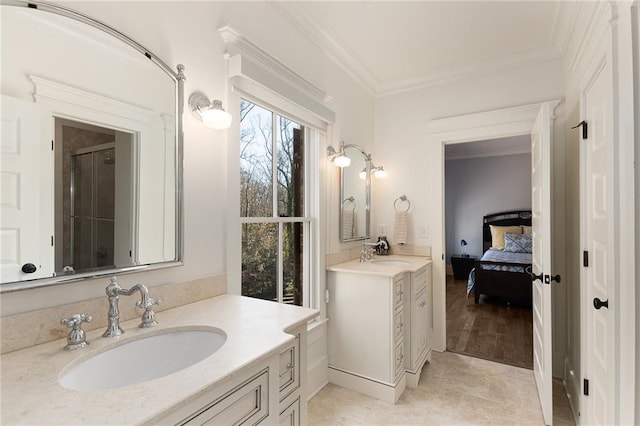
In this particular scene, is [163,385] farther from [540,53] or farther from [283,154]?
[540,53]

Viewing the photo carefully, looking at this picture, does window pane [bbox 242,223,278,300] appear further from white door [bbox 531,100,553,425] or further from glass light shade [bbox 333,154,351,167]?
white door [bbox 531,100,553,425]

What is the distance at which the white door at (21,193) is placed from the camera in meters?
0.93

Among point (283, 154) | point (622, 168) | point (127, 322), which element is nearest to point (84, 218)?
point (127, 322)

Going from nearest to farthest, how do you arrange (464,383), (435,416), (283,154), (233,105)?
(233,105)
(435,416)
(283,154)
(464,383)

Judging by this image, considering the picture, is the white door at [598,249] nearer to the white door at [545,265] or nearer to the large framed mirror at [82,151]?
the white door at [545,265]

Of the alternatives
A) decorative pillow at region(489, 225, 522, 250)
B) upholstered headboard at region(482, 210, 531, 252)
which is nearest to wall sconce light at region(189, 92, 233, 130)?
decorative pillow at region(489, 225, 522, 250)

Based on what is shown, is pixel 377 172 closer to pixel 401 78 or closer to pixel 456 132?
pixel 456 132

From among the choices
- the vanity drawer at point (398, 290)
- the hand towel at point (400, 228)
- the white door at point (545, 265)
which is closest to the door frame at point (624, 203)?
the white door at point (545, 265)

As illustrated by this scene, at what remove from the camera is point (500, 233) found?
593cm

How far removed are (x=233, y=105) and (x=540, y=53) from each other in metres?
2.63

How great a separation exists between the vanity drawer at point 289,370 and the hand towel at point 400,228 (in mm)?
2120

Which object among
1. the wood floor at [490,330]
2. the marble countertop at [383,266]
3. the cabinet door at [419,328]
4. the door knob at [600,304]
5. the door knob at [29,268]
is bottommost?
the wood floor at [490,330]

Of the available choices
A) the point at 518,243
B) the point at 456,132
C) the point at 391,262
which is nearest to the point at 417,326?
the point at 391,262

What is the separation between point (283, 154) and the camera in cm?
224
